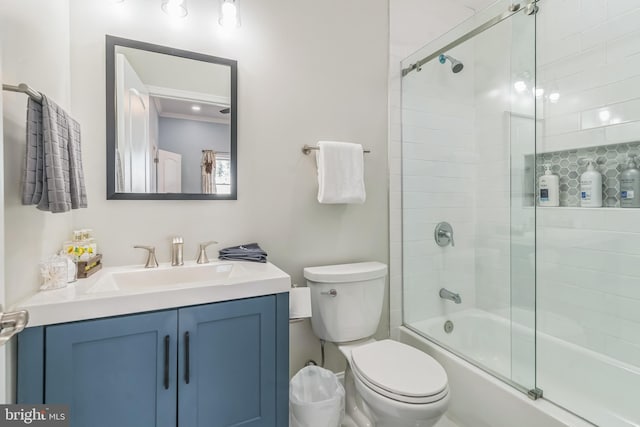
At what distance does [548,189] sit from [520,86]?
0.62m

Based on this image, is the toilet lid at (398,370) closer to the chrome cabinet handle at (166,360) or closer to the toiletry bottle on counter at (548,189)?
the chrome cabinet handle at (166,360)

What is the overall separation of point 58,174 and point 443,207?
6.29 ft

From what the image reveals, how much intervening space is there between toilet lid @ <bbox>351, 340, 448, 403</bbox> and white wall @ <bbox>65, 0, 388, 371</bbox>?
447 mm

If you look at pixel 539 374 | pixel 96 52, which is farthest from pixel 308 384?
pixel 96 52

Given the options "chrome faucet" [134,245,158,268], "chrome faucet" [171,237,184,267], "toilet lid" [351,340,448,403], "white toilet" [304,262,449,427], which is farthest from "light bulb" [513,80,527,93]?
"chrome faucet" [134,245,158,268]

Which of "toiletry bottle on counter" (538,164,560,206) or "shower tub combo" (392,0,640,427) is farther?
"toiletry bottle on counter" (538,164,560,206)

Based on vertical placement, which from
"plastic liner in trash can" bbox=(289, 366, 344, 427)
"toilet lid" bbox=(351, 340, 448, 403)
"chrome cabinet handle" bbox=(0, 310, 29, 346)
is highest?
"chrome cabinet handle" bbox=(0, 310, 29, 346)

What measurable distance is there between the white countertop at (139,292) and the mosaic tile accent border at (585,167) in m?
1.51

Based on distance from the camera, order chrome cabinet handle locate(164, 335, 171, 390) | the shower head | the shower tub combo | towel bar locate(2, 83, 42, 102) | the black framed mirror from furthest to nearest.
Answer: the shower head → the shower tub combo → the black framed mirror → chrome cabinet handle locate(164, 335, 171, 390) → towel bar locate(2, 83, 42, 102)

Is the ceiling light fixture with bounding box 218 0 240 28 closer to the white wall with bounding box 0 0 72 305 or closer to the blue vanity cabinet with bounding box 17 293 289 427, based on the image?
the white wall with bounding box 0 0 72 305

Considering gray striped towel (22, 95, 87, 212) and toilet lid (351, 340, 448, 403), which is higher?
gray striped towel (22, 95, 87, 212)

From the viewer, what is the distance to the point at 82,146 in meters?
1.33

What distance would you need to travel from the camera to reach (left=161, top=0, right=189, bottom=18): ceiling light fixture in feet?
4.64

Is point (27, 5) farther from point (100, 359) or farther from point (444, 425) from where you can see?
point (444, 425)
